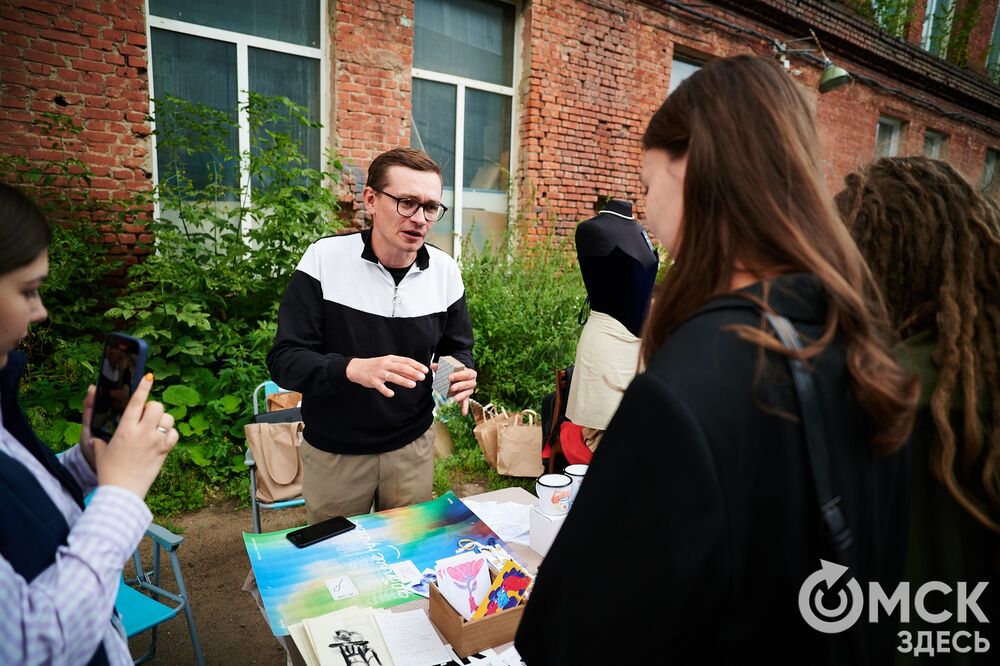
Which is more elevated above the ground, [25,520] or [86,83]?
[86,83]

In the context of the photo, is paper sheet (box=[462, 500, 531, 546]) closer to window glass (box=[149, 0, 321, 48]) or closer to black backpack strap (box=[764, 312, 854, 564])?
black backpack strap (box=[764, 312, 854, 564])

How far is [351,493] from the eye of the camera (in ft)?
8.21

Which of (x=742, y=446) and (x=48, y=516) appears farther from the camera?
(x=48, y=516)

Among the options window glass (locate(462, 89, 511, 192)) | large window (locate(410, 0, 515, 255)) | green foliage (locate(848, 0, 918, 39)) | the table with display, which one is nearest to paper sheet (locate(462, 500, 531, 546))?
the table with display

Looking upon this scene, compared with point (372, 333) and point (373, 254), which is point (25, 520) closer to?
point (372, 333)

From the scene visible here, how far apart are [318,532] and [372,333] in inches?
31.1

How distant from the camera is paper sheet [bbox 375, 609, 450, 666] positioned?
153cm

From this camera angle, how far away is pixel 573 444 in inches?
148

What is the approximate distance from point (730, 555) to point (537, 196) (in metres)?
6.45

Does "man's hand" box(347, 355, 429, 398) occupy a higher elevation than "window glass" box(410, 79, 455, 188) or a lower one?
lower

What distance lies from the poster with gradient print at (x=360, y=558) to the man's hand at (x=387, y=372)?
1.71 feet

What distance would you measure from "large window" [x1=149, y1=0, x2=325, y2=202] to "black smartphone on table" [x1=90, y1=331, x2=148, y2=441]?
12.1 ft

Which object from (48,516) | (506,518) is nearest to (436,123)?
(506,518)

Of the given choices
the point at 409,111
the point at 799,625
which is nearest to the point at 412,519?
the point at 799,625
